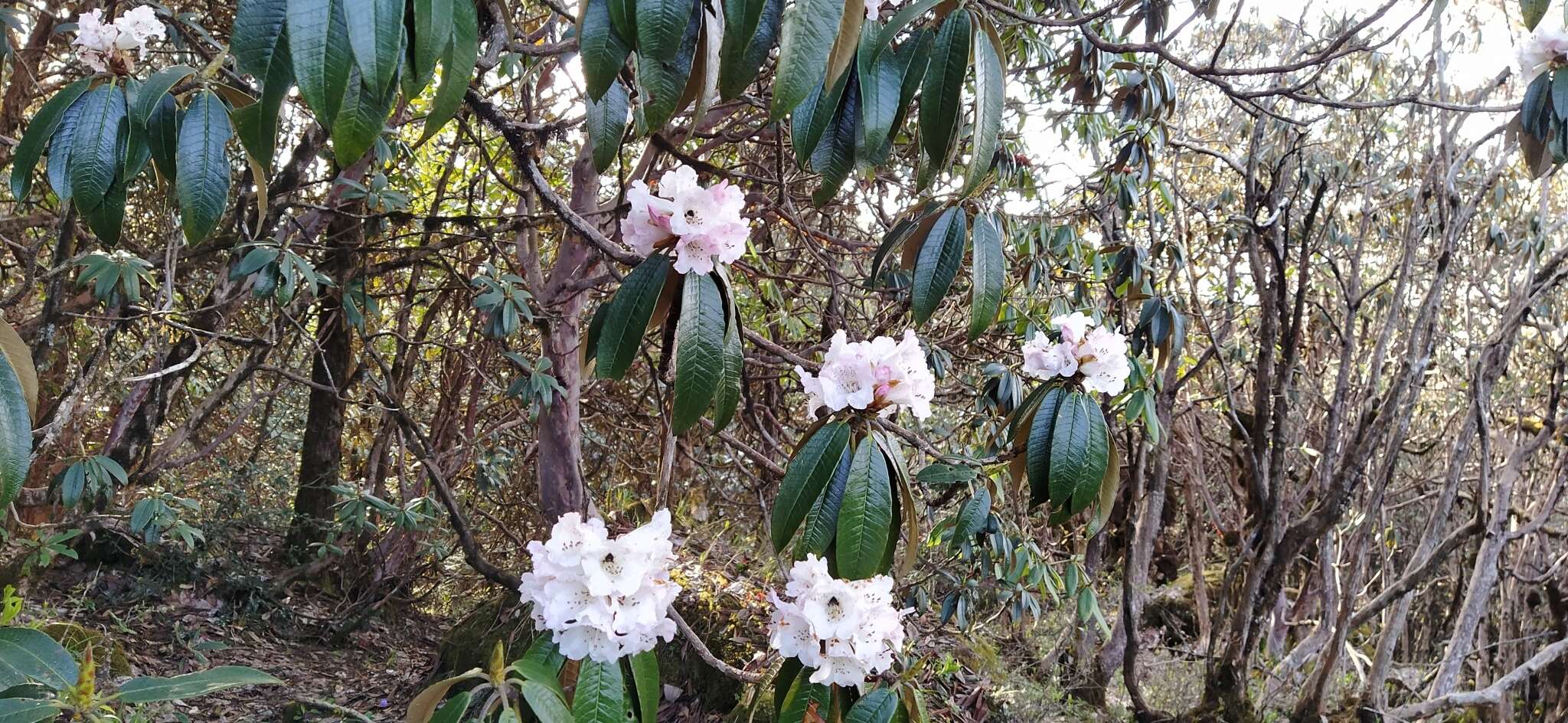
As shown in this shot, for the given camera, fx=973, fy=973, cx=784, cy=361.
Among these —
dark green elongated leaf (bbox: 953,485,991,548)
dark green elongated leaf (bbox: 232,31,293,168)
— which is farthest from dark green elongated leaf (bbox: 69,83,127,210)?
dark green elongated leaf (bbox: 953,485,991,548)

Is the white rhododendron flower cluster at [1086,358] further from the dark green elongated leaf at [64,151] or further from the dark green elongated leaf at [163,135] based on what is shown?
the dark green elongated leaf at [64,151]

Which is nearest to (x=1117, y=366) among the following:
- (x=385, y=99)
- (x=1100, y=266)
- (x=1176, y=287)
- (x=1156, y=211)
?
(x=385, y=99)

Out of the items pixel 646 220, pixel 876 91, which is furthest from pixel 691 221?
pixel 876 91

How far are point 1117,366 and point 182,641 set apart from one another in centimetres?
353

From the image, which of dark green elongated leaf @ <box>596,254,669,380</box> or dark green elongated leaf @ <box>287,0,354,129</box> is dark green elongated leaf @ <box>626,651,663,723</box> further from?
dark green elongated leaf @ <box>287,0,354,129</box>

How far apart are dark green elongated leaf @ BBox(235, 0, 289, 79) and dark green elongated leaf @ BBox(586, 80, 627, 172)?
0.39 metres

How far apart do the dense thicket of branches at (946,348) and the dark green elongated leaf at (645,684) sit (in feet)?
3.34

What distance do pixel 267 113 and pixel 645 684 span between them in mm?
734

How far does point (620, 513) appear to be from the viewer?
337 centimetres

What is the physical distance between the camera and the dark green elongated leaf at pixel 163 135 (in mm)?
1168

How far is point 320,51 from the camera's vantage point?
28.3 inches

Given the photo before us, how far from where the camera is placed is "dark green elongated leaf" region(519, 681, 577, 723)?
1.00 meters

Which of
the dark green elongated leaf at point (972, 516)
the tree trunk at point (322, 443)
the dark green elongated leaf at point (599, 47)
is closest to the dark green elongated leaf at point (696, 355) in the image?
the dark green elongated leaf at point (599, 47)

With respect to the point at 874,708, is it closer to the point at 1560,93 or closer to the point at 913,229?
the point at 913,229
